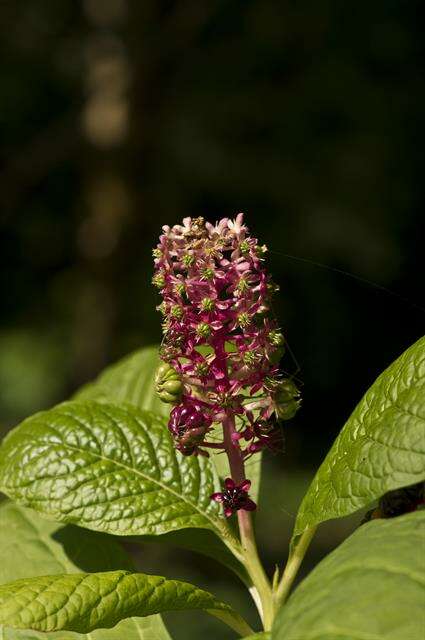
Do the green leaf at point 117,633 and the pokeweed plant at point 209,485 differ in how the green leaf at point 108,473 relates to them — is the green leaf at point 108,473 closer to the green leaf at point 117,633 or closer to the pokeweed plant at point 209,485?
the pokeweed plant at point 209,485

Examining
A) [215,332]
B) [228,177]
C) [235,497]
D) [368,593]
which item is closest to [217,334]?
[215,332]

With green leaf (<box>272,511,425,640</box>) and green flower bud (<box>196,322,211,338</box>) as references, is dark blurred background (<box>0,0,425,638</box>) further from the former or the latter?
green leaf (<box>272,511,425,640</box>)

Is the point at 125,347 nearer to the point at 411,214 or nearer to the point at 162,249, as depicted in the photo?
the point at 411,214

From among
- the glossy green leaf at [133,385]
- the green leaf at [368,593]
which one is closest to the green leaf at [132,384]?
the glossy green leaf at [133,385]

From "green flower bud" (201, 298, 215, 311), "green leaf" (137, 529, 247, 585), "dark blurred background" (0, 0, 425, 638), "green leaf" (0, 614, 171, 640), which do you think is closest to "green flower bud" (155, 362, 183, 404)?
"green flower bud" (201, 298, 215, 311)

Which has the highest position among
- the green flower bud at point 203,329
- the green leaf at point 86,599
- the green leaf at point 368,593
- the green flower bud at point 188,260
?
A: the green flower bud at point 188,260

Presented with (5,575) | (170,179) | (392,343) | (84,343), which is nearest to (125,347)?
(84,343)
